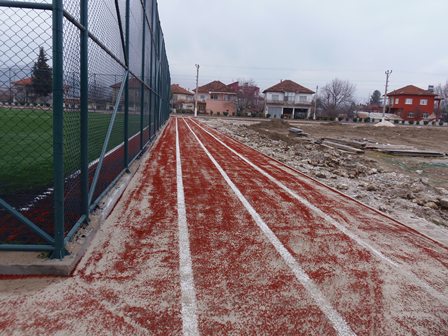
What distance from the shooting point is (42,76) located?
4051 mm

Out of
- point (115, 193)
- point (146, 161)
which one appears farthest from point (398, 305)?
point (146, 161)

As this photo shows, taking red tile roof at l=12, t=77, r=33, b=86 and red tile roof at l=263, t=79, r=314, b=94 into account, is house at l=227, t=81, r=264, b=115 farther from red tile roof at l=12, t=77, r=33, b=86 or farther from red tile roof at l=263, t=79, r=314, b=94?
red tile roof at l=12, t=77, r=33, b=86

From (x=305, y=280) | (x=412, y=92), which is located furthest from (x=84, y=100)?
(x=412, y=92)

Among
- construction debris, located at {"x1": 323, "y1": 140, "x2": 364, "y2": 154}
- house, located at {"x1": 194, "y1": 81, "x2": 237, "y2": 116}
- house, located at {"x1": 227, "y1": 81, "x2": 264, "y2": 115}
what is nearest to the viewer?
construction debris, located at {"x1": 323, "y1": 140, "x2": 364, "y2": 154}

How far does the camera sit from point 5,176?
670 cm

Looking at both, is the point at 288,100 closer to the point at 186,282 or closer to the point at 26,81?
the point at 26,81

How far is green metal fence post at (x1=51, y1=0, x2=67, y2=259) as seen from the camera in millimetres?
3004

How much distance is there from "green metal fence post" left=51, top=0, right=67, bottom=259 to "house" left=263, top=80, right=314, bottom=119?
7294cm

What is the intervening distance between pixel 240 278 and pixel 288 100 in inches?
2962

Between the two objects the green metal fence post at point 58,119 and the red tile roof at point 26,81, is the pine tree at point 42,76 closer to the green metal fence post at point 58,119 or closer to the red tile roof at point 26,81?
the red tile roof at point 26,81

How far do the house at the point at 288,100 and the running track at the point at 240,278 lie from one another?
232 ft

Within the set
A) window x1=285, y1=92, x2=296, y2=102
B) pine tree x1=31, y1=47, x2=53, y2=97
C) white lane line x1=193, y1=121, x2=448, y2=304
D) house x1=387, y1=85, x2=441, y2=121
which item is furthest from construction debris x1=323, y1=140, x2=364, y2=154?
house x1=387, y1=85, x2=441, y2=121

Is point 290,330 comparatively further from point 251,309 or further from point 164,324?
point 164,324

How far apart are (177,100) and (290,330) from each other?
98889mm
